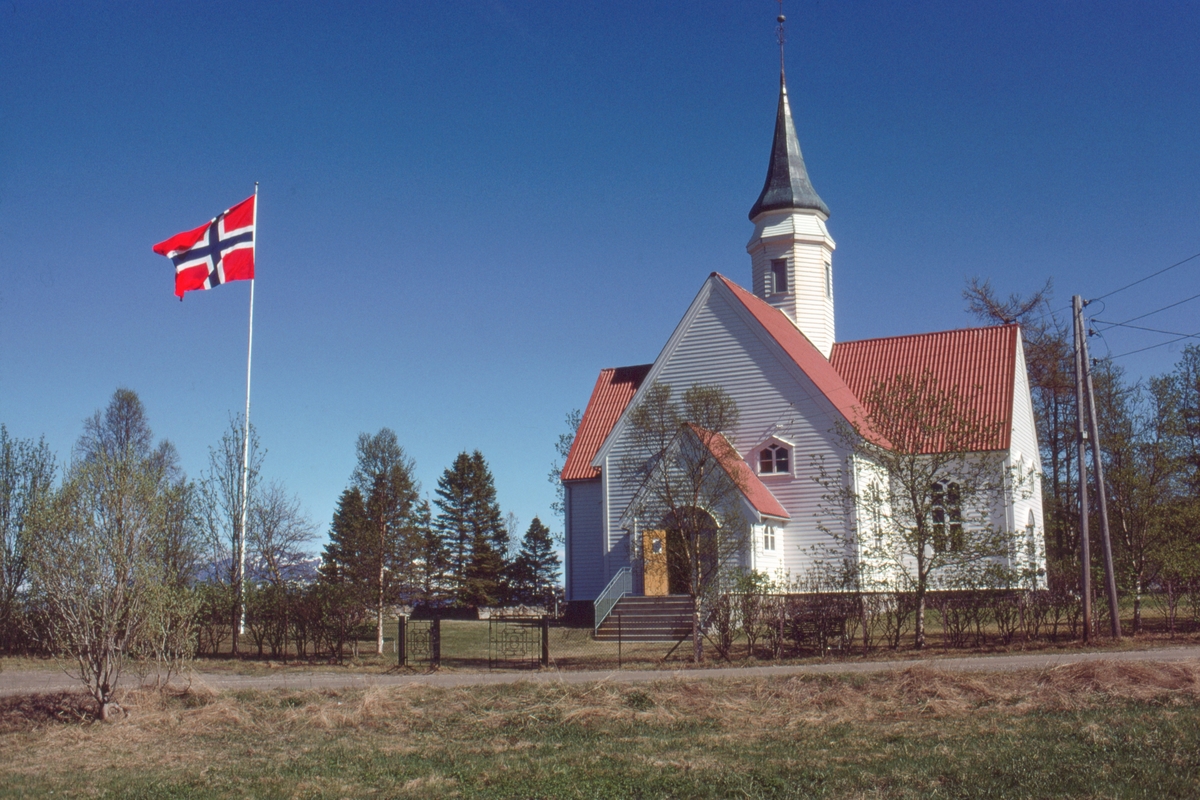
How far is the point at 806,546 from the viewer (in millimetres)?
31172

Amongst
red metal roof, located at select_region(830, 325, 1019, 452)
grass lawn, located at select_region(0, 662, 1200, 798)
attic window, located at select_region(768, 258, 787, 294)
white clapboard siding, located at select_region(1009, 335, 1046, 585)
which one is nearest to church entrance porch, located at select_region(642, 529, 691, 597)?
grass lawn, located at select_region(0, 662, 1200, 798)

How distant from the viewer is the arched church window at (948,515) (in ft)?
71.2

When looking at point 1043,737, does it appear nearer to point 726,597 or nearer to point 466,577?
point 726,597

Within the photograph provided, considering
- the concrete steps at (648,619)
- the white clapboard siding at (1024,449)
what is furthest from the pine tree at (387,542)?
the white clapboard siding at (1024,449)

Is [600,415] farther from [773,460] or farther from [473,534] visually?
[473,534]

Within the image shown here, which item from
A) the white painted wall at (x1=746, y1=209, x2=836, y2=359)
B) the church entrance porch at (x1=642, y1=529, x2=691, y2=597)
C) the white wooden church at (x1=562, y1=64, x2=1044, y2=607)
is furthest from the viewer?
the white painted wall at (x1=746, y1=209, x2=836, y2=359)

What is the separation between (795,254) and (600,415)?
9.83 m

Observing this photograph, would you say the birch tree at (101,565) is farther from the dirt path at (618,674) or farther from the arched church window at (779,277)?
the arched church window at (779,277)

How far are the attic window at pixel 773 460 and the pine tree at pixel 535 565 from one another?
99.6 feet

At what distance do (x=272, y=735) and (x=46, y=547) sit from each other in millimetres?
4534

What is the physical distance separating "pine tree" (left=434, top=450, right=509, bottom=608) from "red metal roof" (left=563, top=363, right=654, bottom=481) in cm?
2139

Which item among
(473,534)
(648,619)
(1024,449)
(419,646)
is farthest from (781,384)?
(473,534)

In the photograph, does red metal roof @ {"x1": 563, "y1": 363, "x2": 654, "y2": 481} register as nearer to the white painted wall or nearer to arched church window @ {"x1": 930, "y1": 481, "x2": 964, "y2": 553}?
the white painted wall

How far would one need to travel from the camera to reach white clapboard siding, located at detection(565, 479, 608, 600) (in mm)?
35438
